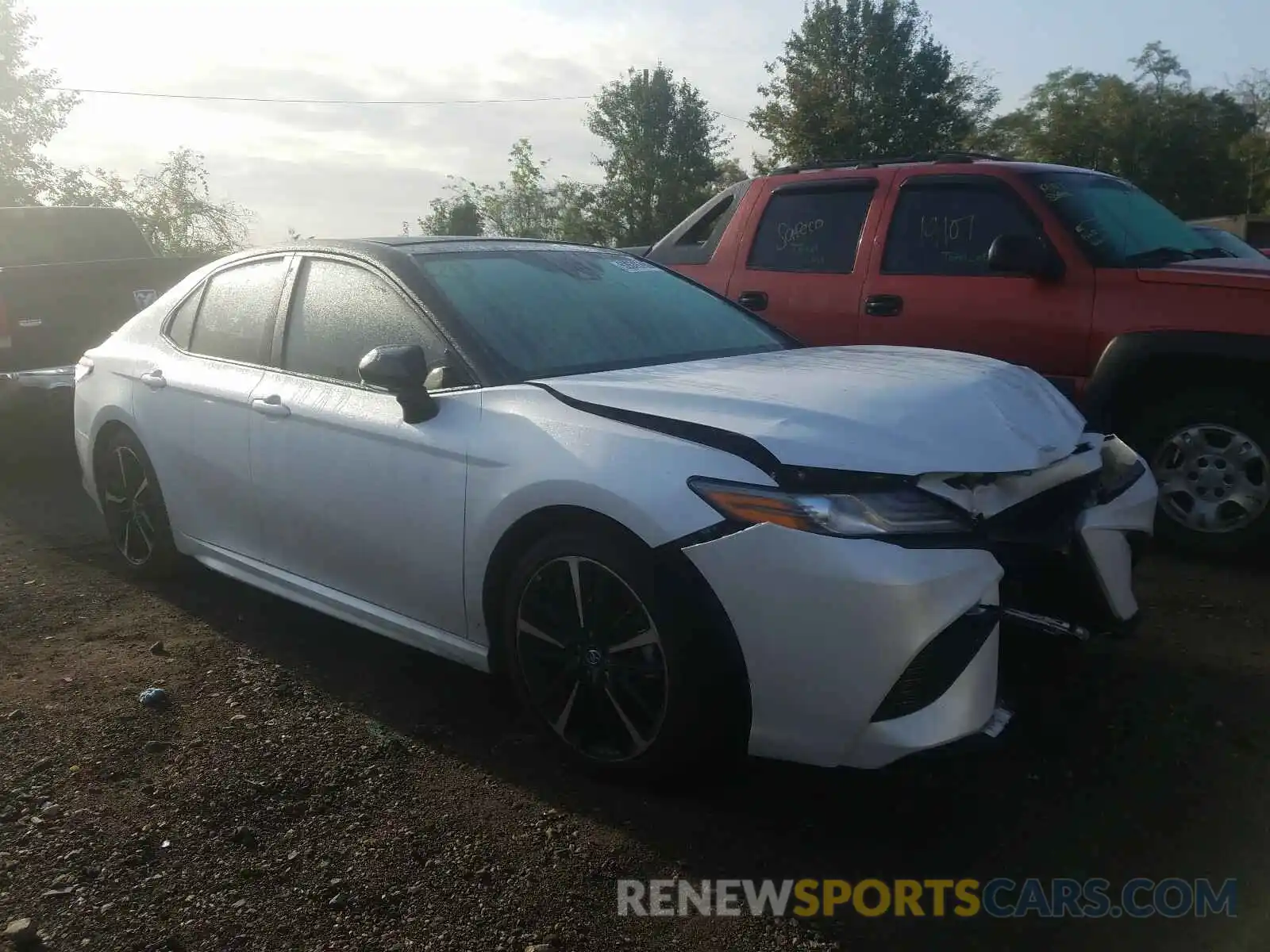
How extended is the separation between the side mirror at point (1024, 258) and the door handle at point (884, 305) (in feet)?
1.95

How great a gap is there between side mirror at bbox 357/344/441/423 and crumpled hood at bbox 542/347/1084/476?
39 cm

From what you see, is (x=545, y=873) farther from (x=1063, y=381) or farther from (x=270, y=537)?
(x=1063, y=381)

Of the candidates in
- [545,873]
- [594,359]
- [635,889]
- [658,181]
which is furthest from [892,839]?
[658,181]

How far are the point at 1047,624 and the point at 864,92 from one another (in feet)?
156

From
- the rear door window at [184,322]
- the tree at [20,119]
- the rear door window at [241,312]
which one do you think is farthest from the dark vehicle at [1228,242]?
the tree at [20,119]

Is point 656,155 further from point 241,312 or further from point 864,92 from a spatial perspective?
point 241,312

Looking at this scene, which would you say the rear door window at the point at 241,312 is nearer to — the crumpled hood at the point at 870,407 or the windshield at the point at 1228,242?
the crumpled hood at the point at 870,407

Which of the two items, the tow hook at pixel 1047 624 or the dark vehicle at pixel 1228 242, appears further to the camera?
the dark vehicle at pixel 1228 242

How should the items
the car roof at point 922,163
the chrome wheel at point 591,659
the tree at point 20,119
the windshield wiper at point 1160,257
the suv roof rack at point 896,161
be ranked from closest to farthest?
the chrome wheel at point 591,659, the windshield wiper at point 1160,257, the car roof at point 922,163, the suv roof rack at point 896,161, the tree at point 20,119

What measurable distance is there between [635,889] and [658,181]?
59.7 meters

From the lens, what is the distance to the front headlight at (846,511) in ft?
8.49

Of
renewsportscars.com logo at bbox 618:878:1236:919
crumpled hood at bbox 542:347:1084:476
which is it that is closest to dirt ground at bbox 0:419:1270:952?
renewsportscars.com logo at bbox 618:878:1236:919

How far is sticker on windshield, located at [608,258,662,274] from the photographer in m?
4.36

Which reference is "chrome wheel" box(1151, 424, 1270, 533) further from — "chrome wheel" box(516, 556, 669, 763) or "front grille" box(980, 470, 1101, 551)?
"chrome wheel" box(516, 556, 669, 763)
